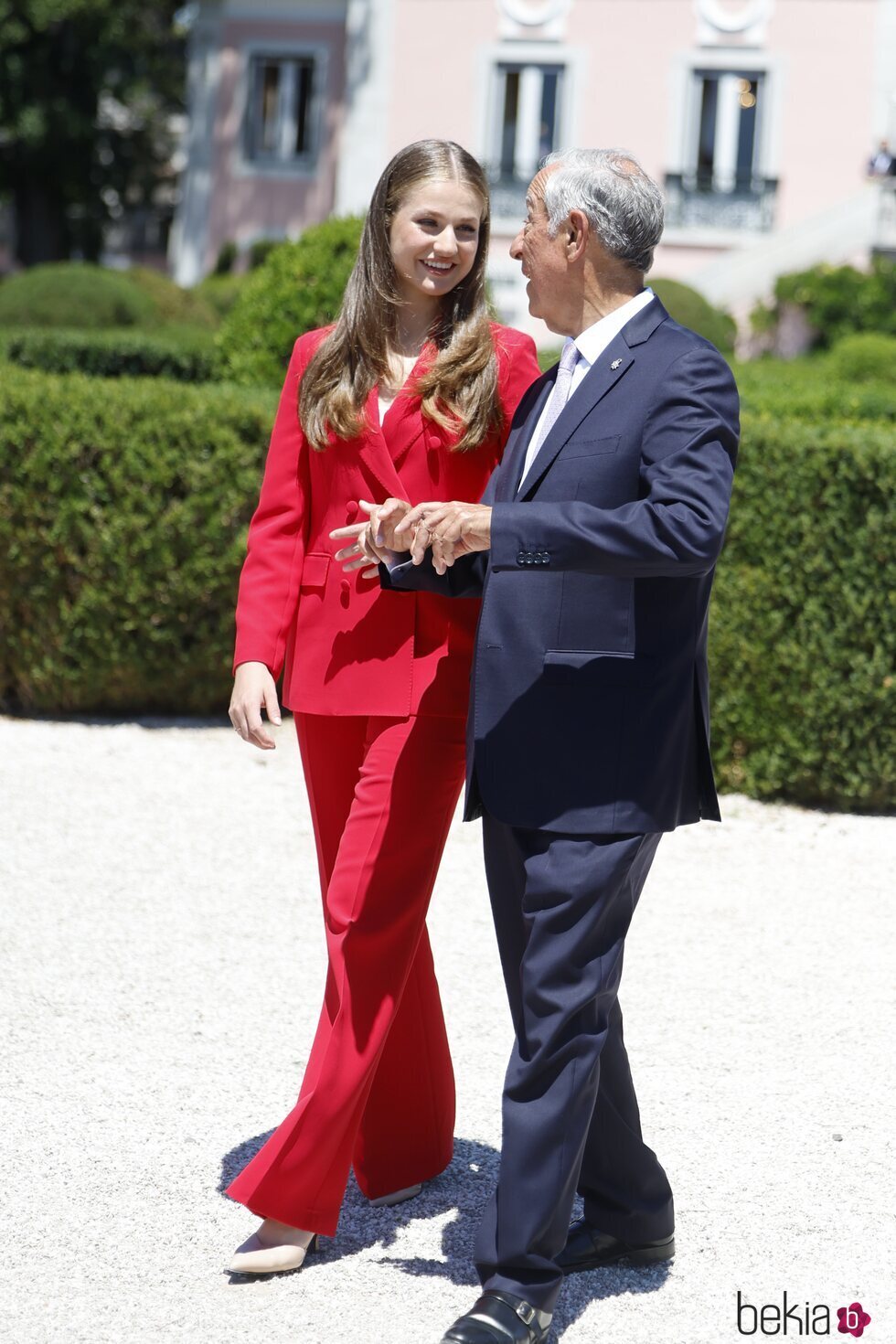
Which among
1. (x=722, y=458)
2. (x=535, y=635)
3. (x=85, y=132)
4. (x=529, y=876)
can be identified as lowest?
(x=529, y=876)

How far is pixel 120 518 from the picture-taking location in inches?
290

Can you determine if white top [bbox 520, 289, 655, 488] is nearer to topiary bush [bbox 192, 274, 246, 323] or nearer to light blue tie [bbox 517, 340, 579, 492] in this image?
light blue tie [bbox 517, 340, 579, 492]

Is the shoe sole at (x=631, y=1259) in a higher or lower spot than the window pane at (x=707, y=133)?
lower

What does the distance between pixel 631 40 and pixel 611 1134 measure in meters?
24.1

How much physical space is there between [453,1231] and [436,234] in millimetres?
1968

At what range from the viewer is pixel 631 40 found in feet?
80.5

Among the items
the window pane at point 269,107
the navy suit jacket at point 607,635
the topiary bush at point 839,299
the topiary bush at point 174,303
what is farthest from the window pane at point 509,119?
the navy suit jacket at point 607,635

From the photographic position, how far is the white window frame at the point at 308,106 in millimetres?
27953

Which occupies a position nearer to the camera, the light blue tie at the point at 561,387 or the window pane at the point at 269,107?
the light blue tie at the point at 561,387

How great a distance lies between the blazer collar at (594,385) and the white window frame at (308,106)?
88.7 feet

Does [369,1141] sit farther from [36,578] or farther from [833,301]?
[833,301]

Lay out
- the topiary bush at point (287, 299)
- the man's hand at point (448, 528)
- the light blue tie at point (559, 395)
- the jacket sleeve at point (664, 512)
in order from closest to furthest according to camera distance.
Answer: the jacket sleeve at point (664, 512) < the man's hand at point (448, 528) < the light blue tie at point (559, 395) < the topiary bush at point (287, 299)

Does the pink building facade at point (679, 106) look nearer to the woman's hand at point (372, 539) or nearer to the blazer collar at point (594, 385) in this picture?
the woman's hand at point (372, 539)

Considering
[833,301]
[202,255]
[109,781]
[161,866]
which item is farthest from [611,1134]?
[202,255]
